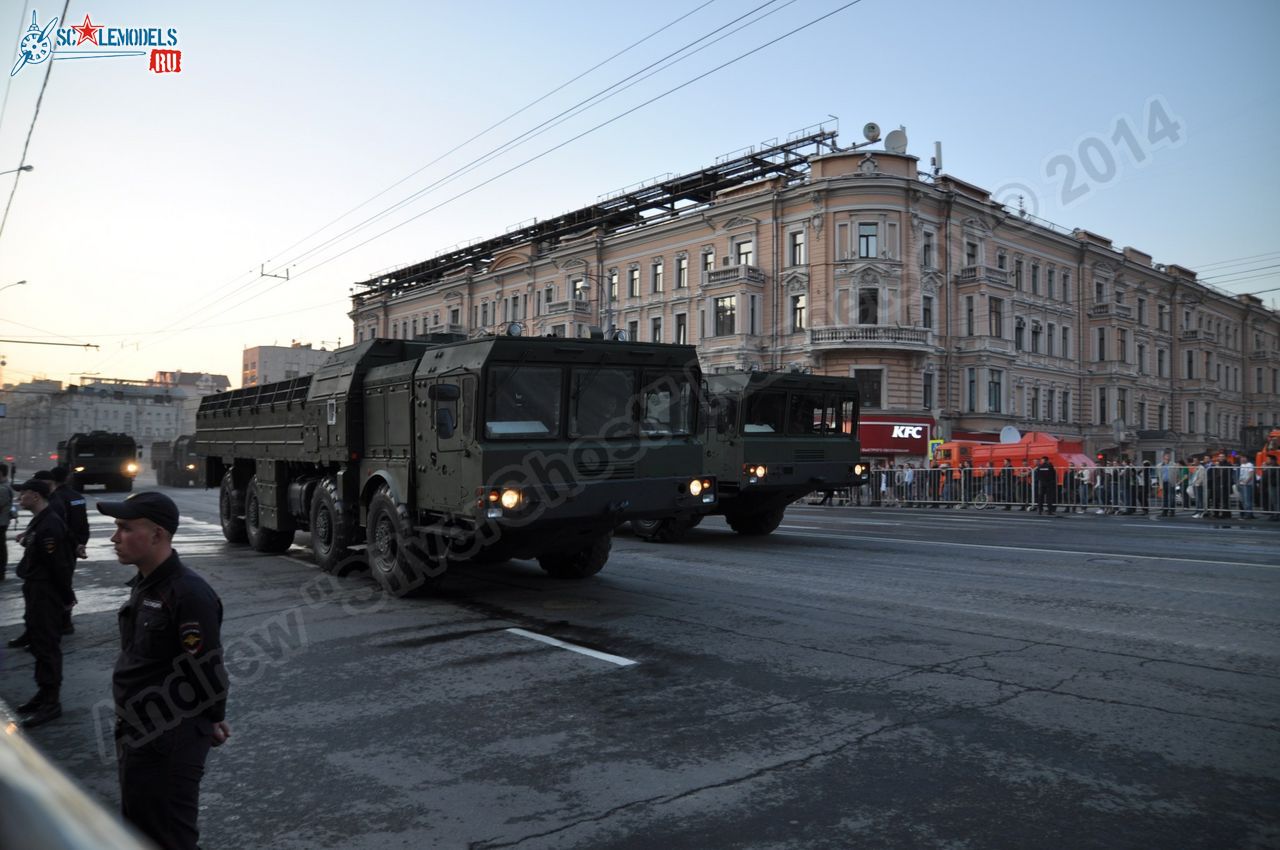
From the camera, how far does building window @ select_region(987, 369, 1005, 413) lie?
47.5 m

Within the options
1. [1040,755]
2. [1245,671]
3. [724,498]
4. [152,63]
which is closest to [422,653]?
[1040,755]

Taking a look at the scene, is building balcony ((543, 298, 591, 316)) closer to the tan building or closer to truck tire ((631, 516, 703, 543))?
the tan building

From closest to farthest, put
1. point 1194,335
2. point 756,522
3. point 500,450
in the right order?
point 500,450
point 756,522
point 1194,335

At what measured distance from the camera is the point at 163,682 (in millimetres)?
3428

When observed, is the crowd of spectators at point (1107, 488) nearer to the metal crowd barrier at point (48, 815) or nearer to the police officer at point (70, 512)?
the police officer at point (70, 512)

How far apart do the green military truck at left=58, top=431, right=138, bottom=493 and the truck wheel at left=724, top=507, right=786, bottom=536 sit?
109 feet

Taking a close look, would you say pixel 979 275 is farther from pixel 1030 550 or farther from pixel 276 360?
pixel 276 360

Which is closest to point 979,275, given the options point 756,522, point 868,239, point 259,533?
point 868,239

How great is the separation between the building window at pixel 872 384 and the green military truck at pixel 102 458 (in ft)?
110

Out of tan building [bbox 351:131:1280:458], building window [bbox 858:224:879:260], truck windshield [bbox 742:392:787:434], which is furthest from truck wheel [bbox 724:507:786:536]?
building window [bbox 858:224:879:260]

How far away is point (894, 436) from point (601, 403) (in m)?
34.6

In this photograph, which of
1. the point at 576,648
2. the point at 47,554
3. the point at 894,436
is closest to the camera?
the point at 47,554

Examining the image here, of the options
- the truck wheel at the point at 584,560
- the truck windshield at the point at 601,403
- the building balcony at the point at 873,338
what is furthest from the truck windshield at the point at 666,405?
the building balcony at the point at 873,338

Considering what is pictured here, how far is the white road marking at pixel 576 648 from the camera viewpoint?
22.8ft
